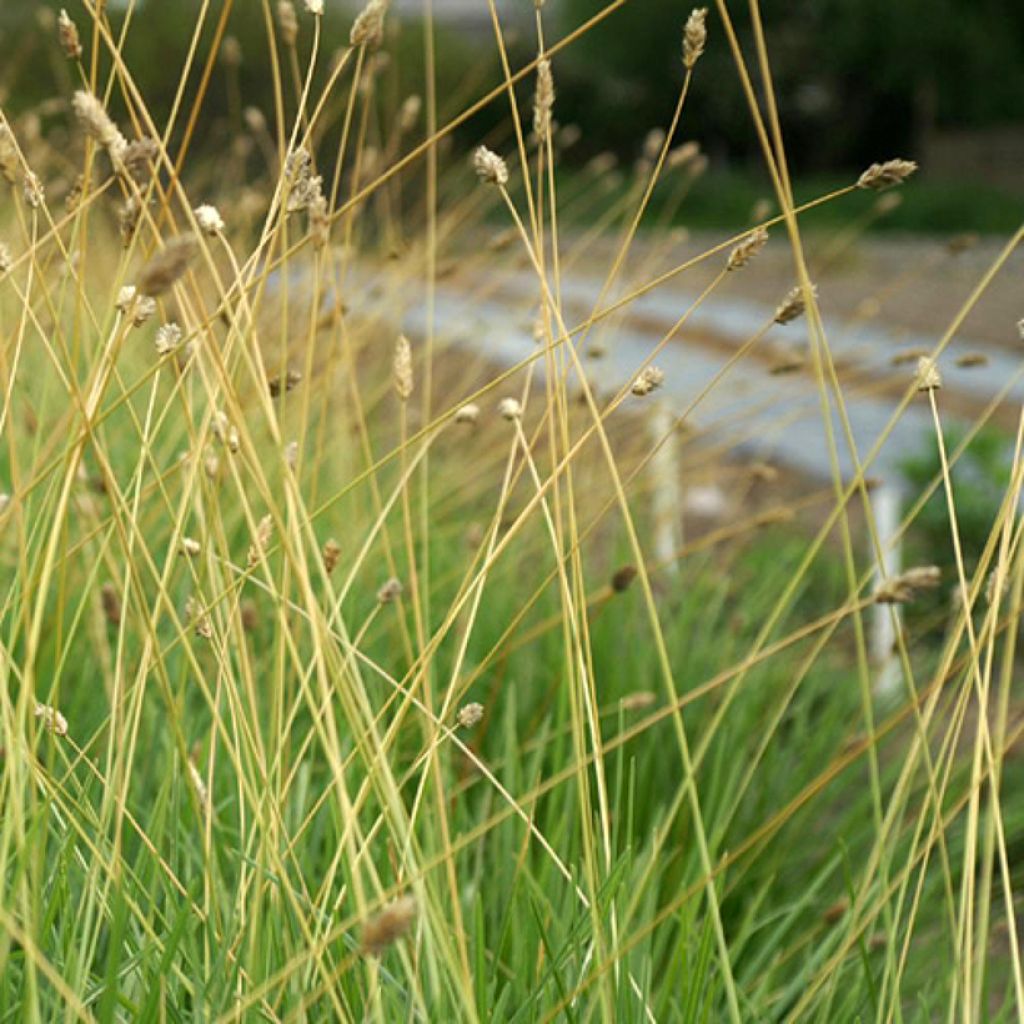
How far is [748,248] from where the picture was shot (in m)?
1.27

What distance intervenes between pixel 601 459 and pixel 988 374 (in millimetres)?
4602

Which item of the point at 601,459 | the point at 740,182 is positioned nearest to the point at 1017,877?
the point at 601,459

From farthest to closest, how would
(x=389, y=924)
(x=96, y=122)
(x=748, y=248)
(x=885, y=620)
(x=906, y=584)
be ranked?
1. (x=885, y=620)
2. (x=748, y=248)
3. (x=906, y=584)
4. (x=96, y=122)
5. (x=389, y=924)

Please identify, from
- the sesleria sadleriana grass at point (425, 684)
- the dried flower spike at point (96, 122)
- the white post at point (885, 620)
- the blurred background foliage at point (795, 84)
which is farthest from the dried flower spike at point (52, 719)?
the blurred background foliage at point (795, 84)

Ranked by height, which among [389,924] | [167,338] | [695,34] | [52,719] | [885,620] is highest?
[695,34]

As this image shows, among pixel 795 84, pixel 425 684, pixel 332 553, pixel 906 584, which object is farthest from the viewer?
pixel 795 84

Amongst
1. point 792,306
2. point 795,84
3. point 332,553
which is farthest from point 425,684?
point 795,84

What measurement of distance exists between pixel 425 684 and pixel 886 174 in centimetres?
71

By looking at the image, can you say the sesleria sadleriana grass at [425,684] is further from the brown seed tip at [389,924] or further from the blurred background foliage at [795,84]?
the blurred background foliage at [795,84]

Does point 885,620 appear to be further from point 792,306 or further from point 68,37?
point 68,37

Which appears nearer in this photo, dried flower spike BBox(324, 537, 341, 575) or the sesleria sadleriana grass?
the sesleria sadleriana grass

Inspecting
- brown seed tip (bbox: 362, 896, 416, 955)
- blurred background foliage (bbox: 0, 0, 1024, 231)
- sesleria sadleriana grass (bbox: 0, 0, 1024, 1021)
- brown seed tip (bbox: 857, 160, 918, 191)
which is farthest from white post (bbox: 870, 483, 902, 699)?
blurred background foliage (bbox: 0, 0, 1024, 231)

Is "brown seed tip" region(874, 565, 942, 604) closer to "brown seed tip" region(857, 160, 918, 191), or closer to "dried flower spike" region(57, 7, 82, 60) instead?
"brown seed tip" region(857, 160, 918, 191)

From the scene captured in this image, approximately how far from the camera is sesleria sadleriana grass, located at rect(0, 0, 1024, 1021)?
1206mm
